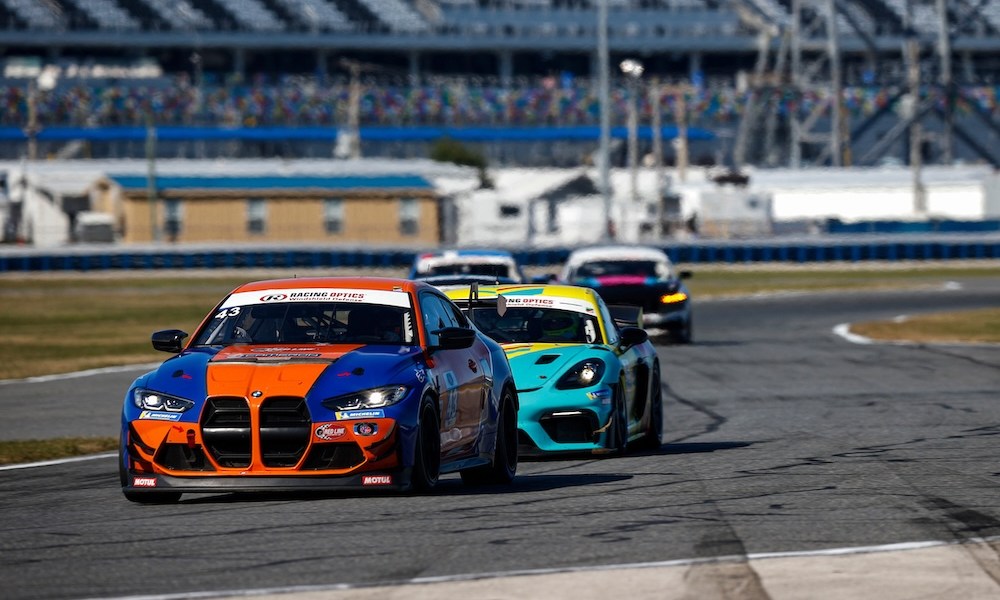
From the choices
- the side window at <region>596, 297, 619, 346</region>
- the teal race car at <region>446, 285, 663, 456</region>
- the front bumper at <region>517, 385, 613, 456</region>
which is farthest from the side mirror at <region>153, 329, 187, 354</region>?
the side window at <region>596, 297, 619, 346</region>

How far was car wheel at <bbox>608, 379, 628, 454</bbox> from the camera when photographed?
42.1 feet

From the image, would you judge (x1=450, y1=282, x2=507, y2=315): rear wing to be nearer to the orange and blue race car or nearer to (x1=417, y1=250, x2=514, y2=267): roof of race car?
the orange and blue race car

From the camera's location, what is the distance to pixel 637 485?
10594mm

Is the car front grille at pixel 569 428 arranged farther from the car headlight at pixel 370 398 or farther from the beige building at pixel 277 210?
the beige building at pixel 277 210

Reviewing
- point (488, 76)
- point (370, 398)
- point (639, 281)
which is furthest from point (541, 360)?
point (488, 76)

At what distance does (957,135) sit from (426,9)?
30689 millimetres

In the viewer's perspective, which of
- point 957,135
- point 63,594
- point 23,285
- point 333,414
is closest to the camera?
point 63,594

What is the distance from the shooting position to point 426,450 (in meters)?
9.91

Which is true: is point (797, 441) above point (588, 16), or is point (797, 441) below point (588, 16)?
below

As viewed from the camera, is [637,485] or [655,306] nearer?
[637,485]

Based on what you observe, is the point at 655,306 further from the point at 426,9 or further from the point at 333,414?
the point at 426,9

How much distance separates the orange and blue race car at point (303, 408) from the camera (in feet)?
30.8

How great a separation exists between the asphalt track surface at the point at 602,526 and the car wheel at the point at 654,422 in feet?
0.86

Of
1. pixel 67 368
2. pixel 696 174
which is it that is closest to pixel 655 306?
pixel 67 368
